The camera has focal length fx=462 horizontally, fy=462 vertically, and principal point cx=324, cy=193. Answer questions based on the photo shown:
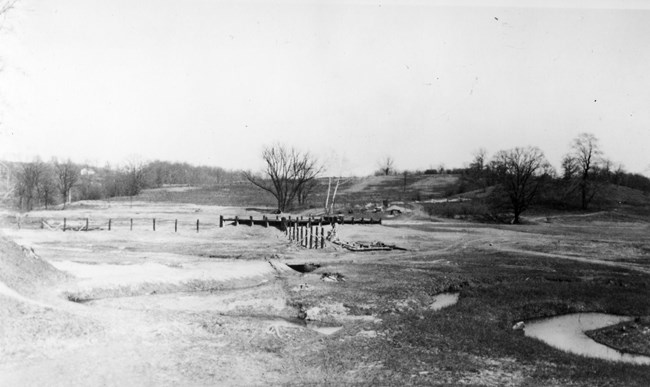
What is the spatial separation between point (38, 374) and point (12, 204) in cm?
7607

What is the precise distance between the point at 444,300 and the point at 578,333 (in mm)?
4246

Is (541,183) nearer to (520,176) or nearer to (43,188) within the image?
(520,176)

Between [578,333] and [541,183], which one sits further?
[541,183]

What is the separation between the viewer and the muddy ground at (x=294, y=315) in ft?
28.9

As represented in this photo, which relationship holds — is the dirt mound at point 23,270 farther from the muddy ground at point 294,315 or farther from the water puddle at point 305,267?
the water puddle at point 305,267

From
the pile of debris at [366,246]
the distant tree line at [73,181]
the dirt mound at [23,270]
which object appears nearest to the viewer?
the dirt mound at [23,270]

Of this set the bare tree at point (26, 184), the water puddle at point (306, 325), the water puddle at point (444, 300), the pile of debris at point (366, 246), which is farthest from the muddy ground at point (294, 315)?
the bare tree at point (26, 184)

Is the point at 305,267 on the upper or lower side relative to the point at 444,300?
upper

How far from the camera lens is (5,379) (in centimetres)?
784

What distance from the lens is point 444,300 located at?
15984 millimetres

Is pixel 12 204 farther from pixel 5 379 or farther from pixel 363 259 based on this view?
pixel 5 379

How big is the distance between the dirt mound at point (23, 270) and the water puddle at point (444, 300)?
39.6ft

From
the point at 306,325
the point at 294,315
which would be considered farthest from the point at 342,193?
the point at 306,325

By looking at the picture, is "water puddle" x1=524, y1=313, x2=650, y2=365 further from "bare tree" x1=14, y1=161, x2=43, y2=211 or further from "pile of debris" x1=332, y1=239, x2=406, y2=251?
"bare tree" x1=14, y1=161, x2=43, y2=211
